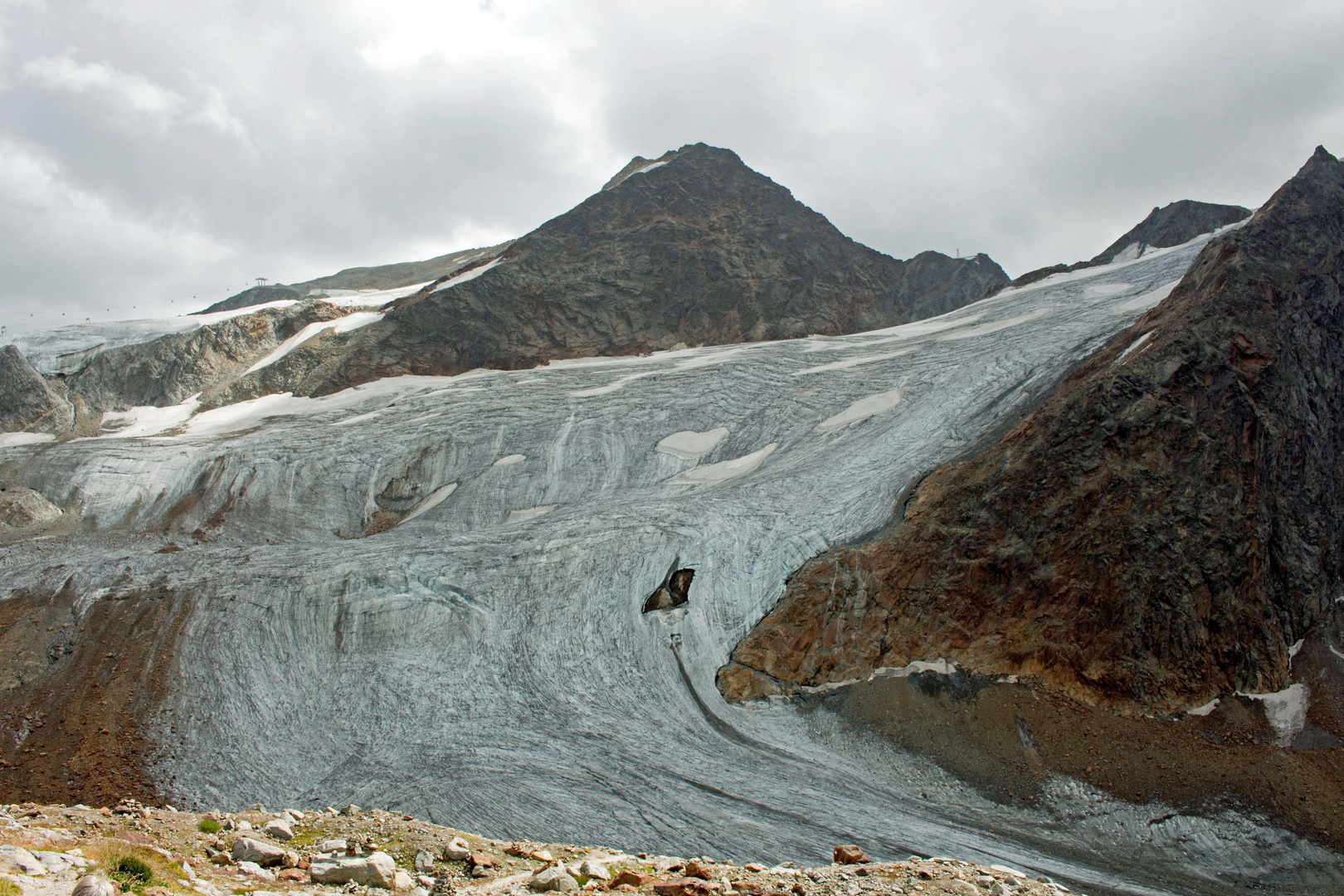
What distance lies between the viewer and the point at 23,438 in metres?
35.6

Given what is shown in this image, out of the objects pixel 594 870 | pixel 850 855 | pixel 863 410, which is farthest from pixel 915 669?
pixel 863 410

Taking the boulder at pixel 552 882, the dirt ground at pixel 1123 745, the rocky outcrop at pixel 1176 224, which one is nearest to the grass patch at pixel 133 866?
the boulder at pixel 552 882

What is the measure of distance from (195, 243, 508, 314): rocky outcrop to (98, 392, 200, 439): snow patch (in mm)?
25204

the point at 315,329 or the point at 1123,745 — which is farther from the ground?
the point at 315,329

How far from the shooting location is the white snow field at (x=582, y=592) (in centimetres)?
1345

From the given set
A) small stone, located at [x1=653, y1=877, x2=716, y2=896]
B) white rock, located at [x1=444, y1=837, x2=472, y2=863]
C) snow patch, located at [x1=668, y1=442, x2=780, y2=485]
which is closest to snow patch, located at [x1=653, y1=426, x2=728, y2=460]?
snow patch, located at [x1=668, y1=442, x2=780, y2=485]

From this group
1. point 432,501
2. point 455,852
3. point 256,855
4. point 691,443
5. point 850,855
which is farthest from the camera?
point 691,443

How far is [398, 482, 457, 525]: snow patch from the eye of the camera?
2756 cm

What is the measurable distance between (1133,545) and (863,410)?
12.2 m

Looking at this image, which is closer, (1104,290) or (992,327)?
(992,327)

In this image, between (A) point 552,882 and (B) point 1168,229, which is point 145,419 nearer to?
(A) point 552,882

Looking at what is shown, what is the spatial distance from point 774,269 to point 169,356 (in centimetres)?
4029

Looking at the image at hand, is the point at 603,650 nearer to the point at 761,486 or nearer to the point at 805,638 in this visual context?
the point at 805,638

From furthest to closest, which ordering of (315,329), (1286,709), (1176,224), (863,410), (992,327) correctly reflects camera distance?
(315,329)
(1176,224)
(992,327)
(863,410)
(1286,709)
